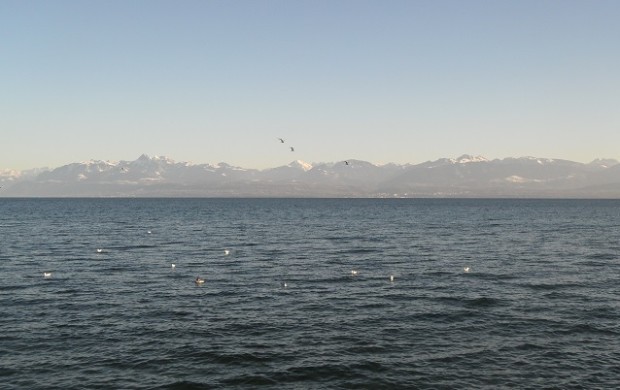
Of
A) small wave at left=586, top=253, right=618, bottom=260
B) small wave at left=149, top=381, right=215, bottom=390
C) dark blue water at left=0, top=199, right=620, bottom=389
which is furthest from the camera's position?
small wave at left=586, top=253, right=618, bottom=260

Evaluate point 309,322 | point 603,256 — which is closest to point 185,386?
point 309,322

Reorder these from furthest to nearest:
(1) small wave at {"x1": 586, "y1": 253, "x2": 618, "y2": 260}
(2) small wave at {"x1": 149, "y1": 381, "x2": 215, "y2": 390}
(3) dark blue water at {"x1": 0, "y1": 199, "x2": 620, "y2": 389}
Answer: (1) small wave at {"x1": 586, "y1": 253, "x2": 618, "y2": 260} < (3) dark blue water at {"x1": 0, "y1": 199, "x2": 620, "y2": 389} < (2) small wave at {"x1": 149, "y1": 381, "x2": 215, "y2": 390}

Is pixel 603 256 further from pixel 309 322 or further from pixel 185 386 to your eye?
pixel 185 386

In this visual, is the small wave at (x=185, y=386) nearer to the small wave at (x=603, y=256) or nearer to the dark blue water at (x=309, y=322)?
the dark blue water at (x=309, y=322)

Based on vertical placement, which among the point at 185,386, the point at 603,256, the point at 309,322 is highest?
the point at 603,256

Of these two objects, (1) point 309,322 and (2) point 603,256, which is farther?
(2) point 603,256

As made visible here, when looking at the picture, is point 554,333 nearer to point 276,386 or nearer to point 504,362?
point 504,362

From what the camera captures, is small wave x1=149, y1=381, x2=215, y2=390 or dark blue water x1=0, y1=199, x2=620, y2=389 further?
dark blue water x1=0, y1=199, x2=620, y2=389

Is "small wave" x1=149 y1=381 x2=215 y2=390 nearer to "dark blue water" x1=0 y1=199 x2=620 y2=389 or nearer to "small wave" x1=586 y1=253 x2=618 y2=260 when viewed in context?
"dark blue water" x1=0 y1=199 x2=620 y2=389

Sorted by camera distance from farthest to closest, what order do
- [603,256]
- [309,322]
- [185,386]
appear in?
[603,256], [309,322], [185,386]

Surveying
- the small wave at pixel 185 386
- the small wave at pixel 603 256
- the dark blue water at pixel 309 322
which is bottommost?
the small wave at pixel 185 386

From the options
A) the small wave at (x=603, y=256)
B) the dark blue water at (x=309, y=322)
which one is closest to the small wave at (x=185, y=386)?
the dark blue water at (x=309, y=322)

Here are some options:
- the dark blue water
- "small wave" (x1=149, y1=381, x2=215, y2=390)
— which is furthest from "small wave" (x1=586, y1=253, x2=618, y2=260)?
"small wave" (x1=149, y1=381, x2=215, y2=390)

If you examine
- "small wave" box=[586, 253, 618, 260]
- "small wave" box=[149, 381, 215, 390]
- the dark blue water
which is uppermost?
"small wave" box=[586, 253, 618, 260]
